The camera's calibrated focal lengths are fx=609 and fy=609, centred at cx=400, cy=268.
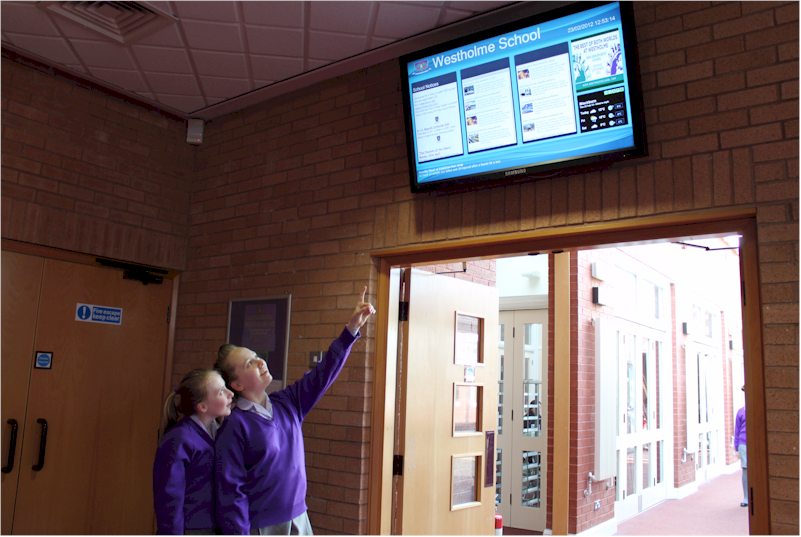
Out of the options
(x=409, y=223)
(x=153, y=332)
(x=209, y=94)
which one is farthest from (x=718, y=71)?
(x=153, y=332)

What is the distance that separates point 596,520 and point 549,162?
4.70 m

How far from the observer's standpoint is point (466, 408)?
3.87m

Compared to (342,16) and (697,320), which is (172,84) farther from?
(697,320)

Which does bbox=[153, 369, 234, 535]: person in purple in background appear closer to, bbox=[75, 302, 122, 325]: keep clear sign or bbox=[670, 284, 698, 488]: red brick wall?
bbox=[75, 302, 122, 325]: keep clear sign

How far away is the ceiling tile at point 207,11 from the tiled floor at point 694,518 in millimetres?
5467

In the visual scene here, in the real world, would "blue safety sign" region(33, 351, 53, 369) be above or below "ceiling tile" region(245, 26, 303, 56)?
below

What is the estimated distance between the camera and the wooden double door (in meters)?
3.38

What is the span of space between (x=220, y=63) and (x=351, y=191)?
1.07 m

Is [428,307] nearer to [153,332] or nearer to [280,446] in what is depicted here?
[280,446]

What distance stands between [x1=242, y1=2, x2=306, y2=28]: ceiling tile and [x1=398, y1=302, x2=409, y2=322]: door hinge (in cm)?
157

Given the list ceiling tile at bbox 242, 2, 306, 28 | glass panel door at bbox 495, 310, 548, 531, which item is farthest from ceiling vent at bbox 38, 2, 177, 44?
glass panel door at bbox 495, 310, 548, 531

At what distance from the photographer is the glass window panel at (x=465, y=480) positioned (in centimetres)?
369

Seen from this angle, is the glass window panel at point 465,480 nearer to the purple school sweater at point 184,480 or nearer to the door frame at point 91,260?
the purple school sweater at point 184,480

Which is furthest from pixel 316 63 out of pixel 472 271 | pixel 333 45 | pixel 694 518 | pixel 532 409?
pixel 694 518
